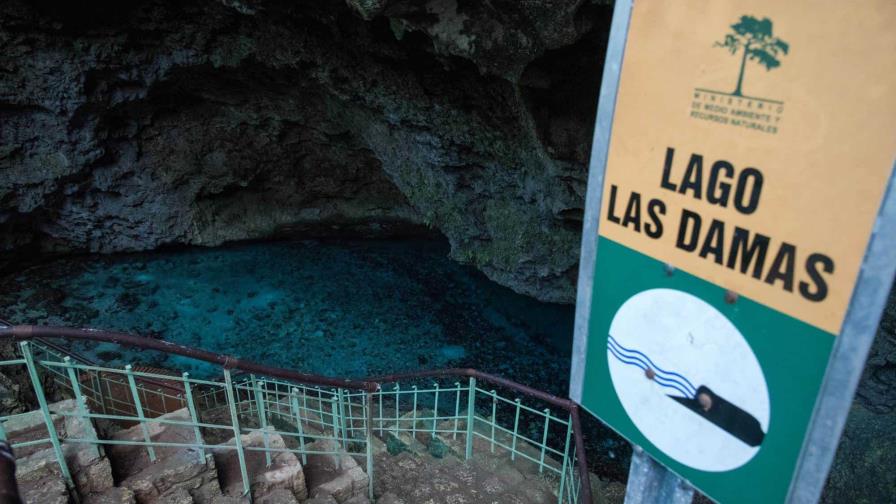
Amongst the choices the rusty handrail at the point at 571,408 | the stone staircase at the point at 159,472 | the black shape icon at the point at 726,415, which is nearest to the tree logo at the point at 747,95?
the black shape icon at the point at 726,415

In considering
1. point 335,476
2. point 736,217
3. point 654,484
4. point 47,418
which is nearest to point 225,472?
point 335,476

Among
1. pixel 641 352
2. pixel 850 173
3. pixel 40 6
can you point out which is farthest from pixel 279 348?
pixel 850 173

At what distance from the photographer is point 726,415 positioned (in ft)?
4.98

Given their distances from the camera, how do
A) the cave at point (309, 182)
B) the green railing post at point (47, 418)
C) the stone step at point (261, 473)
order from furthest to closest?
the cave at point (309, 182)
the stone step at point (261, 473)
the green railing post at point (47, 418)

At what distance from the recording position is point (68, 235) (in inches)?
464

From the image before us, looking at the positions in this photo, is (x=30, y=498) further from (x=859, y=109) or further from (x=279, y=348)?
(x=279, y=348)

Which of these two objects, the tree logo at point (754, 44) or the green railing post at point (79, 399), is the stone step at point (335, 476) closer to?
the green railing post at point (79, 399)

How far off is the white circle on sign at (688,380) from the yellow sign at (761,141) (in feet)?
0.47

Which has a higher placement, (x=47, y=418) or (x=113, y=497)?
(x=47, y=418)

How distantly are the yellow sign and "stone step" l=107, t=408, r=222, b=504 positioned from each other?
2826mm

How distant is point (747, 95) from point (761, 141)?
A: 0.12 metres

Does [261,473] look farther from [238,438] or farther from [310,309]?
[310,309]

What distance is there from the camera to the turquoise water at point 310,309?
369 inches

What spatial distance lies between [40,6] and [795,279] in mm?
10809
